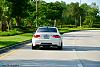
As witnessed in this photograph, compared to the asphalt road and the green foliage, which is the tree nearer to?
the green foliage

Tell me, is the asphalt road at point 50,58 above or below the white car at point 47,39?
below

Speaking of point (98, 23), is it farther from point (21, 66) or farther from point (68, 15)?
point (21, 66)

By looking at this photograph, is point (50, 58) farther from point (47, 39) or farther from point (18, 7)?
point (18, 7)

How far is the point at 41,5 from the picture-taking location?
278 feet

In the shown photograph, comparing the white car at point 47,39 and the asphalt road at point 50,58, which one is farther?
the white car at point 47,39

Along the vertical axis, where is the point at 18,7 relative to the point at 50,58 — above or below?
above

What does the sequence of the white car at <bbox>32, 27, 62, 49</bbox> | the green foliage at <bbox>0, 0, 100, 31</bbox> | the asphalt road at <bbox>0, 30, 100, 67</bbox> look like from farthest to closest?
the green foliage at <bbox>0, 0, 100, 31</bbox>
the white car at <bbox>32, 27, 62, 49</bbox>
the asphalt road at <bbox>0, 30, 100, 67</bbox>

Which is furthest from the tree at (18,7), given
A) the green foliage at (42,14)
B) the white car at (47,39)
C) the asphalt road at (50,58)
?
the asphalt road at (50,58)

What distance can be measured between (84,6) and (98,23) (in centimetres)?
986

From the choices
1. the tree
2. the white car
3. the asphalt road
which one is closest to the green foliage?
the tree

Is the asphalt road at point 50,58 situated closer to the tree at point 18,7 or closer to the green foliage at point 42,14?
the green foliage at point 42,14

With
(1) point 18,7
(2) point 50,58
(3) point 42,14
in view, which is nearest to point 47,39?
(2) point 50,58

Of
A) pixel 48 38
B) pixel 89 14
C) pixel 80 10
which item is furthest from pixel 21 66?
pixel 80 10

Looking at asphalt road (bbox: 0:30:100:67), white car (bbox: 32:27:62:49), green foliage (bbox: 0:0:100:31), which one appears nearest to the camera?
asphalt road (bbox: 0:30:100:67)
